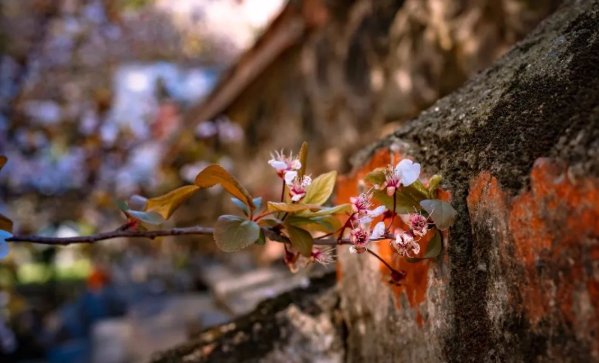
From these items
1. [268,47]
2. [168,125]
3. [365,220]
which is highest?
[168,125]

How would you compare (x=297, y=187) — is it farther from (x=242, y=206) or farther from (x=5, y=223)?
(x=5, y=223)

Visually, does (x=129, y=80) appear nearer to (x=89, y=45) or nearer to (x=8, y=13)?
(x=89, y=45)

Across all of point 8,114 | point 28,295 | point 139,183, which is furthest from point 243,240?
point 28,295

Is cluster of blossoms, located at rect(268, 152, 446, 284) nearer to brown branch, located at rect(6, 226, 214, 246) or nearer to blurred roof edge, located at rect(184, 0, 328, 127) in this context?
brown branch, located at rect(6, 226, 214, 246)

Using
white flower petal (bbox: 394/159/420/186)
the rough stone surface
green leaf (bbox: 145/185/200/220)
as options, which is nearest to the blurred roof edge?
the rough stone surface

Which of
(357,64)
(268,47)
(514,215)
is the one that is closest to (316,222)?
(514,215)

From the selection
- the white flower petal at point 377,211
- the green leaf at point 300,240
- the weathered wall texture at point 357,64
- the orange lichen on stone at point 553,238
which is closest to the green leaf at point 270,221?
the green leaf at point 300,240
